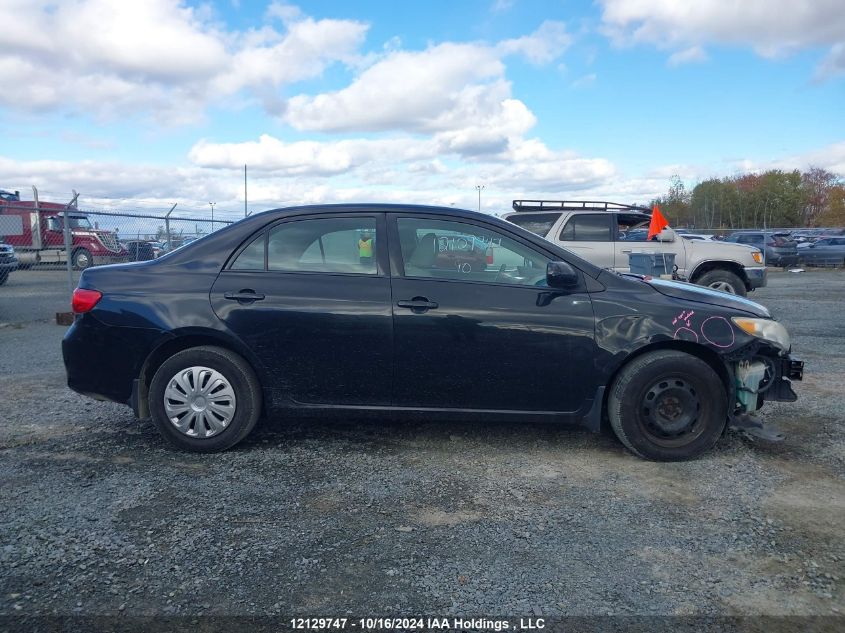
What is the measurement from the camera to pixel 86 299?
14.5 ft

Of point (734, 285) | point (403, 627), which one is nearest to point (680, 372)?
point (403, 627)

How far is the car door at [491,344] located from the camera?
4.17 metres

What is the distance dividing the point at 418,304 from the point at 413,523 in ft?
4.57

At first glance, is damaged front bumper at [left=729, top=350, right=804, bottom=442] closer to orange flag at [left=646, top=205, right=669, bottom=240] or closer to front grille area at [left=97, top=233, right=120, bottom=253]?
orange flag at [left=646, top=205, right=669, bottom=240]

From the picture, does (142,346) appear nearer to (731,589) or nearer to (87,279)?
(87,279)

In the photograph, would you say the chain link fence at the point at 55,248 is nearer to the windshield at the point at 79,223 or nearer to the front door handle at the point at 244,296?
the windshield at the point at 79,223

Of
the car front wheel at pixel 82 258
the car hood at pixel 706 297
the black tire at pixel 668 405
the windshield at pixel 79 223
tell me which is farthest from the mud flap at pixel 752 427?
the windshield at pixel 79 223

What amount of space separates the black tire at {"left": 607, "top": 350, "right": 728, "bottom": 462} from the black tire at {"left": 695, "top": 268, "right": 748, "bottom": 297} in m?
7.79

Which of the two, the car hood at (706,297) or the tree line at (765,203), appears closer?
the car hood at (706,297)

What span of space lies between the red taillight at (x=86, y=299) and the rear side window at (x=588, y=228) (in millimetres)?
8103

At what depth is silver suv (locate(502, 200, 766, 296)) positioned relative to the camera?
1108 centimetres

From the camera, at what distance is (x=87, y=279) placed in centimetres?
448

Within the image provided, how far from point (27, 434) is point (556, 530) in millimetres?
3757

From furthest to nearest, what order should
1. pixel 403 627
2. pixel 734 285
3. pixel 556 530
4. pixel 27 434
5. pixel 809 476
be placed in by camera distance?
pixel 734 285 → pixel 27 434 → pixel 809 476 → pixel 556 530 → pixel 403 627
